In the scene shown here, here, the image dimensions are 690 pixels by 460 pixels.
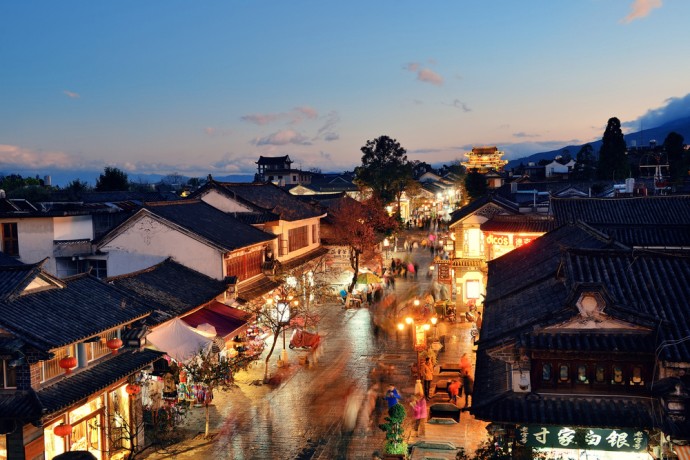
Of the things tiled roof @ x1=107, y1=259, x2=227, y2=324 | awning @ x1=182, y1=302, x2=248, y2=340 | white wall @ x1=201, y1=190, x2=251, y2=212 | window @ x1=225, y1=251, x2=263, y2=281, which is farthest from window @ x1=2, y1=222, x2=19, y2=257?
awning @ x1=182, y1=302, x2=248, y2=340

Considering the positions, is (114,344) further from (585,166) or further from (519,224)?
(585,166)

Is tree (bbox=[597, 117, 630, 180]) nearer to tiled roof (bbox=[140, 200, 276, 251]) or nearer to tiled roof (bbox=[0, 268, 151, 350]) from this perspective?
tiled roof (bbox=[140, 200, 276, 251])

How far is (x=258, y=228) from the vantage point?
38875 millimetres

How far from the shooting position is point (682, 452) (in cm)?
1251

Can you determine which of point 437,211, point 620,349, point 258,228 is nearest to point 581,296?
point 620,349

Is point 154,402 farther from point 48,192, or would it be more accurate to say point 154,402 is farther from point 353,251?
point 48,192

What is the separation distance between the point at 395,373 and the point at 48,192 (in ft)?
190

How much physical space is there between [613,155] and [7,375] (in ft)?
248

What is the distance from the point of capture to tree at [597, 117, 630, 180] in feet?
248

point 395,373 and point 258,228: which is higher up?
point 258,228

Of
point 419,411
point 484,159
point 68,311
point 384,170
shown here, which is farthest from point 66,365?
point 484,159

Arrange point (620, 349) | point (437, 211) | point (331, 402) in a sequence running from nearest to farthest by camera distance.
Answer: point (620, 349) → point (331, 402) → point (437, 211)

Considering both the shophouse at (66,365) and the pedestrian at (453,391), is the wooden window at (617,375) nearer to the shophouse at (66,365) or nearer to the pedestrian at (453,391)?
the pedestrian at (453,391)

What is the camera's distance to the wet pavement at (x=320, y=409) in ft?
63.1
